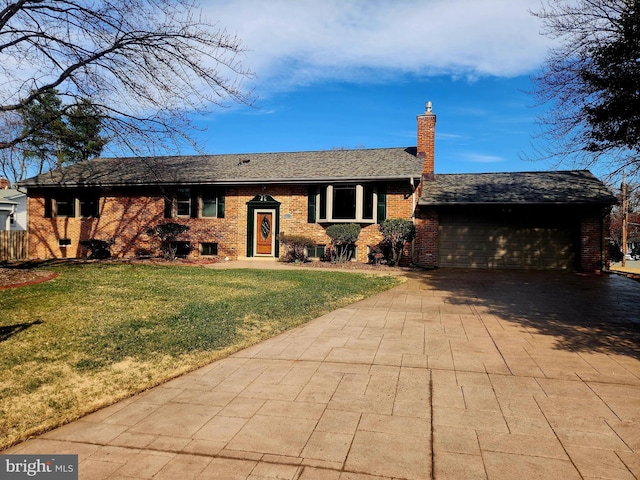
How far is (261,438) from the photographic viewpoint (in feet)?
9.16

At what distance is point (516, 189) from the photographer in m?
15.9

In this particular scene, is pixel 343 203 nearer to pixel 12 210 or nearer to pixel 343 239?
pixel 343 239

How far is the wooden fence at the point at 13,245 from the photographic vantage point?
55.8ft

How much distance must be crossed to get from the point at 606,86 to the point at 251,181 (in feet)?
39.6

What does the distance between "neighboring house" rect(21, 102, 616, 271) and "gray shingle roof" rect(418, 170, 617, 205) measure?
0.04 meters

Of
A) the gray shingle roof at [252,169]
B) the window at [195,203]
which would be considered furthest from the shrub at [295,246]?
the window at [195,203]

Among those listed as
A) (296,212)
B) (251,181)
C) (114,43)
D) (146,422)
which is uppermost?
(114,43)

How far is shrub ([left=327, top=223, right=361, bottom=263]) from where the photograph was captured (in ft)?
48.2

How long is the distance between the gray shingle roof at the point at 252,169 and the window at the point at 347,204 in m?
0.53

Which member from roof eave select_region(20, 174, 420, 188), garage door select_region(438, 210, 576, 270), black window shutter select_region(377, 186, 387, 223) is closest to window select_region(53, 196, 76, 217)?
roof eave select_region(20, 174, 420, 188)

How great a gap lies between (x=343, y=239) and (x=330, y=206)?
1736 mm

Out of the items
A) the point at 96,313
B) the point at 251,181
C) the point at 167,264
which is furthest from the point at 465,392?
the point at 251,181

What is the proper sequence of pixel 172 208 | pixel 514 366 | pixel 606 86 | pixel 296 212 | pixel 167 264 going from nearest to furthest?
pixel 514 366 < pixel 606 86 < pixel 167 264 < pixel 296 212 < pixel 172 208

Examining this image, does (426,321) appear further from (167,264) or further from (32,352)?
(167,264)
